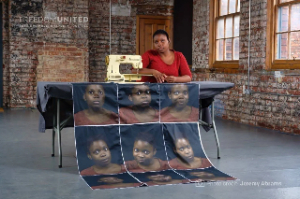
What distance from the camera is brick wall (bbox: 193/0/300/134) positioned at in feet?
19.9

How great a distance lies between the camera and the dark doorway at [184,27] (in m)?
9.16

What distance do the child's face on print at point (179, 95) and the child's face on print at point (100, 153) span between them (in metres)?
0.75

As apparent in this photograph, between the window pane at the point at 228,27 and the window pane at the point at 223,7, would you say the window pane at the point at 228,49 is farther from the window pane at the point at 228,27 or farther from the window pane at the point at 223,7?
the window pane at the point at 223,7

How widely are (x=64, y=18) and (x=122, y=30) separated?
135 centimetres

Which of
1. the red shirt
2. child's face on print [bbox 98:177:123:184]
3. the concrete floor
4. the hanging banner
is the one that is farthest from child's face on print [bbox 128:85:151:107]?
the concrete floor

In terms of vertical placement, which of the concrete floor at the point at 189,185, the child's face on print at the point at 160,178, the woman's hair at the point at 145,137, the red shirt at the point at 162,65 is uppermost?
the red shirt at the point at 162,65

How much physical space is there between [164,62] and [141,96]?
27.2 inches

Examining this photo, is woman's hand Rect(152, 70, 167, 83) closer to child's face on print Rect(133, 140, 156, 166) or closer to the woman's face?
the woman's face

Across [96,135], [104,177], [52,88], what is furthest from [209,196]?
[52,88]

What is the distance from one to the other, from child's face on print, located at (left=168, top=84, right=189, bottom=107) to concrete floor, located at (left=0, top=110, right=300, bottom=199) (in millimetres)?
677

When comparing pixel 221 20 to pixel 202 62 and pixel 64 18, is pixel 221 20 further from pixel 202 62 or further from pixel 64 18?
Result: pixel 64 18

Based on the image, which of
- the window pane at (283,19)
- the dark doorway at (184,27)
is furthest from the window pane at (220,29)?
the window pane at (283,19)

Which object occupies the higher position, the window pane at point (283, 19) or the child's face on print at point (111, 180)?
the window pane at point (283, 19)

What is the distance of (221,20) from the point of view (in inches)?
312
